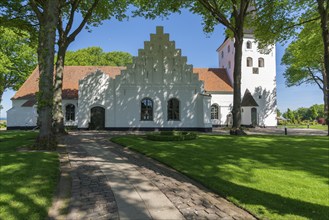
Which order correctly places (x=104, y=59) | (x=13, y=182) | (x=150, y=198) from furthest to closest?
(x=104, y=59), (x=13, y=182), (x=150, y=198)

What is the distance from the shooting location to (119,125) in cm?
2823

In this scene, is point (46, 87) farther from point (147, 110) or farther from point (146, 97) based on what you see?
point (147, 110)

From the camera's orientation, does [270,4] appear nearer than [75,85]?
Yes

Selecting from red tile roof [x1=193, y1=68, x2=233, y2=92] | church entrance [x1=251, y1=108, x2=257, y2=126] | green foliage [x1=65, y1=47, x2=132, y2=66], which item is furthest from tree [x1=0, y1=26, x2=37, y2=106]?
church entrance [x1=251, y1=108, x2=257, y2=126]

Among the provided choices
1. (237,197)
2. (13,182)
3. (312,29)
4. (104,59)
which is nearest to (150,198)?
(237,197)

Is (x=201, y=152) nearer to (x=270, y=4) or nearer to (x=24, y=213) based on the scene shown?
(x=24, y=213)

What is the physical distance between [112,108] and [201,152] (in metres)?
18.3

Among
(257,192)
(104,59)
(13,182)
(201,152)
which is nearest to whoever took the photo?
(257,192)

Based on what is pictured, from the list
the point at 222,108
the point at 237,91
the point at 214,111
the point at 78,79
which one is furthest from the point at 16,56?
the point at 237,91

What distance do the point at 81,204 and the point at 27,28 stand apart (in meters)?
20.1

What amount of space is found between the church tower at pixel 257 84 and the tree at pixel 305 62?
13.2 ft

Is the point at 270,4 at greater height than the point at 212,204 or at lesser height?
greater

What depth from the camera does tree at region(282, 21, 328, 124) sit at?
28.1m

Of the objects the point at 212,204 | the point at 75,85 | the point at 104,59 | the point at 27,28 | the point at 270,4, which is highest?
the point at 104,59
